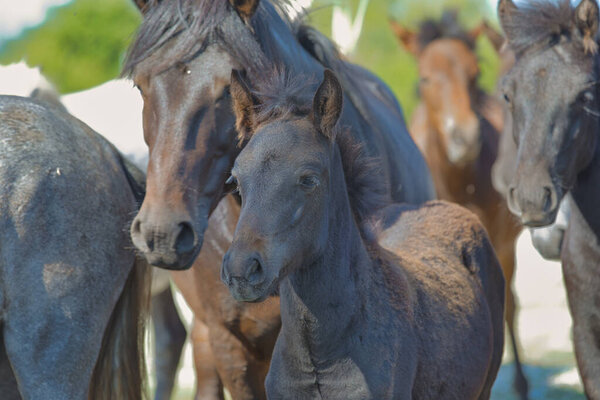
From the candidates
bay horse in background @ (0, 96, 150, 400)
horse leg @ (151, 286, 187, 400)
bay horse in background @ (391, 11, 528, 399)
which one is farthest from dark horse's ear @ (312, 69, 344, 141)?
bay horse in background @ (391, 11, 528, 399)

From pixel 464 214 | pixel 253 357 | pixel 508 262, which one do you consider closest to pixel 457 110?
pixel 508 262

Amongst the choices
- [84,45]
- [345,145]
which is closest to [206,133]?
[345,145]

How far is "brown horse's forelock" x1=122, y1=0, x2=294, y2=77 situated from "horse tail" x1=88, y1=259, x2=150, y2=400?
917 millimetres

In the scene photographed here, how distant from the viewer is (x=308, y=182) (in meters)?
3.00

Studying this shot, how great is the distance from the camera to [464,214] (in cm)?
442

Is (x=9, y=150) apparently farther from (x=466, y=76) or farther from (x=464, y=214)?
(x=466, y=76)

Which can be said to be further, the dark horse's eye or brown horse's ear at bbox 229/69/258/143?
brown horse's ear at bbox 229/69/258/143

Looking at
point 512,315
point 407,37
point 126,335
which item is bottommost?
point 512,315

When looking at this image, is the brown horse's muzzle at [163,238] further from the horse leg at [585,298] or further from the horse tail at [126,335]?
the horse leg at [585,298]

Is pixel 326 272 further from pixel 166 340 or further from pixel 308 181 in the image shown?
pixel 166 340

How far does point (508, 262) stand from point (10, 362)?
19.0ft

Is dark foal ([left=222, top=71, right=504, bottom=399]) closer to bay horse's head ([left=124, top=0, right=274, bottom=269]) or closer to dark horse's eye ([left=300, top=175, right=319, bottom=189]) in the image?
dark horse's eye ([left=300, top=175, right=319, bottom=189])

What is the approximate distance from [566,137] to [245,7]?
5.39 feet

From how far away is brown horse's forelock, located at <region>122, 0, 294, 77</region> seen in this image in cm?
358
